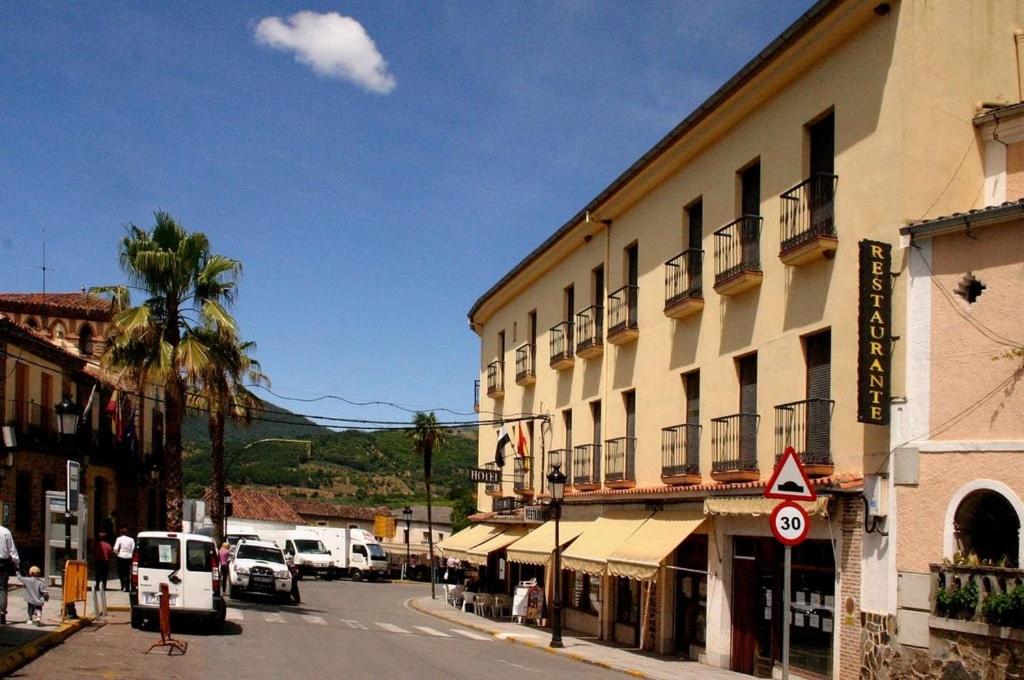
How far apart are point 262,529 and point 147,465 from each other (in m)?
14.3

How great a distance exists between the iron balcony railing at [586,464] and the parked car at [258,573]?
10382 millimetres

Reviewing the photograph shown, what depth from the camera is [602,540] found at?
80.3ft

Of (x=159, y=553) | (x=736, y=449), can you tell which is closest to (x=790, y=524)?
(x=736, y=449)

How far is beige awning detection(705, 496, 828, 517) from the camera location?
1677 cm

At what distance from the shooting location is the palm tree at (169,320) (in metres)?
27.0

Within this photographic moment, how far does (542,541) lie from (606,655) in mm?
5694

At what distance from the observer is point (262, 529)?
62.6 m

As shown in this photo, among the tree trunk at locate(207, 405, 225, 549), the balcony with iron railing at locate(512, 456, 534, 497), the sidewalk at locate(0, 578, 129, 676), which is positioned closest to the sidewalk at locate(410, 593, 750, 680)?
the balcony with iron railing at locate(512, 456, 534, 497)

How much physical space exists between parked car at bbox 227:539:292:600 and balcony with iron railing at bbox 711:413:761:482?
58.2ft

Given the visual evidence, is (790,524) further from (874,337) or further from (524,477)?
(524,477)

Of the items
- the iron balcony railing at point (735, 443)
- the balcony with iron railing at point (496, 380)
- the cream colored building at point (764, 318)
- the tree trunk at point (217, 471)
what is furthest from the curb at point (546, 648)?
the tree trunk at point (217, 471)

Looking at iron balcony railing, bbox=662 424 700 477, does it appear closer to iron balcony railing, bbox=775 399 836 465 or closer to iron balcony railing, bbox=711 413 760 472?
iron balcony railing, bbox=711 413 760 472

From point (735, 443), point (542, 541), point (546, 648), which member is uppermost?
point (735, 443)

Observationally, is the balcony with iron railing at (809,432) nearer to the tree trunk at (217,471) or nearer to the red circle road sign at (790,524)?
the red circle road sign at (790,524)
